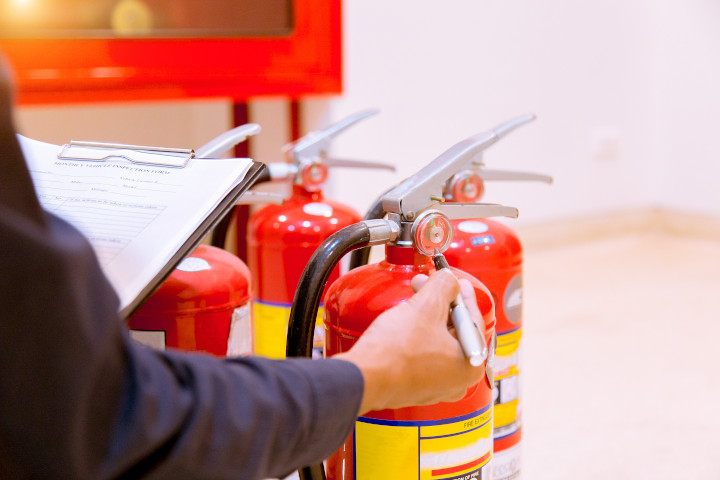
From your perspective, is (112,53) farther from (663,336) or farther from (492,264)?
(663,336)

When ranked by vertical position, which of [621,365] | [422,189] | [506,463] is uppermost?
[422,189]

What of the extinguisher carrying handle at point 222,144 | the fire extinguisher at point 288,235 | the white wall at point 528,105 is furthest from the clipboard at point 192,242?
the white wall at point 528,105

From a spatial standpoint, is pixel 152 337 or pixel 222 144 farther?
pixel 222 144

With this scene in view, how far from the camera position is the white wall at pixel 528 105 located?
2.05m

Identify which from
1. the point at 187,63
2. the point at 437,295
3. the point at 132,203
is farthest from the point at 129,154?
the point at 187,63

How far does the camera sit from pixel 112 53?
168cm

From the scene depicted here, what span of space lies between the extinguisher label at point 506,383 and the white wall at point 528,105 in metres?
1.15

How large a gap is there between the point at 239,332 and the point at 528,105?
6.06 feet

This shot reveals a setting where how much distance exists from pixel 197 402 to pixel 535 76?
2221mm

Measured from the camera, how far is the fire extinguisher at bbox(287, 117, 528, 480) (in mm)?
718

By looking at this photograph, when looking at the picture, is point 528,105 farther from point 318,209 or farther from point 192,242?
point 192,242

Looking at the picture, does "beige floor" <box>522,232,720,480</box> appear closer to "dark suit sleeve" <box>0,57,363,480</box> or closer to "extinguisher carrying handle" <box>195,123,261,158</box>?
"extinguisher carrying handle" <box>195,123,261,158</box>

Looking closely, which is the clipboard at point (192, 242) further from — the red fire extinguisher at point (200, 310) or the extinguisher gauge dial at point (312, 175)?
the extinguisher gauge dial at point (312, 175)

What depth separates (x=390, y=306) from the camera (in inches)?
27.8
